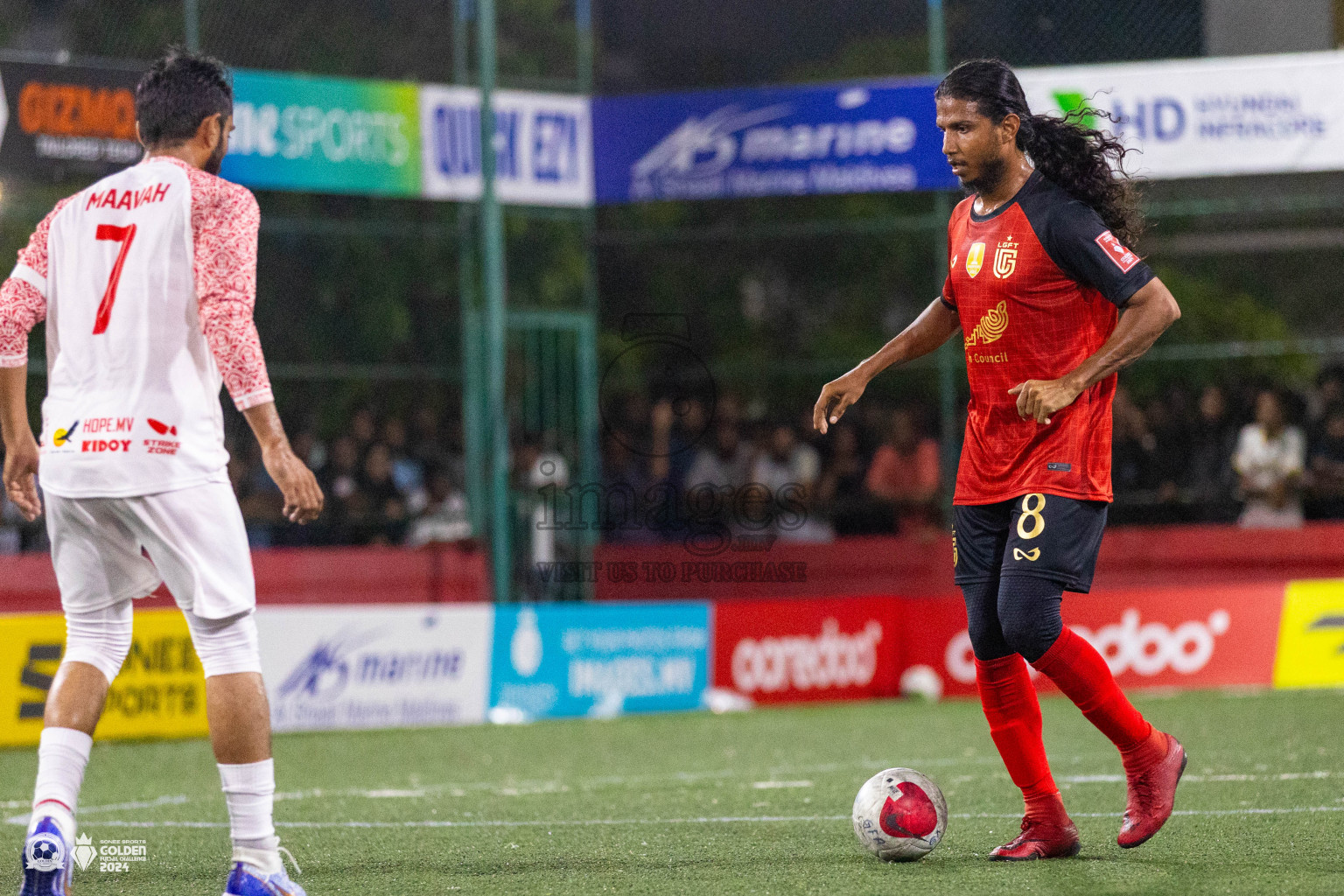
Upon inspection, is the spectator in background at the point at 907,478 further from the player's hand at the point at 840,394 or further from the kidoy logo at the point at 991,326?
the kidoy logo at the point at 991,326

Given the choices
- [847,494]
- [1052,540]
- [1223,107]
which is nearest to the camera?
[1052,540]

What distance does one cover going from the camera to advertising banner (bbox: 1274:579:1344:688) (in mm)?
13141

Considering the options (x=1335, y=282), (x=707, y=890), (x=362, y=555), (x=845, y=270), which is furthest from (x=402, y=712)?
(x=1335, y=282)

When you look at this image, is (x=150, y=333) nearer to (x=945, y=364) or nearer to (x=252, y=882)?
(x=252, y=882)

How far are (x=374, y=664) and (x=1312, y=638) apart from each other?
6905mm

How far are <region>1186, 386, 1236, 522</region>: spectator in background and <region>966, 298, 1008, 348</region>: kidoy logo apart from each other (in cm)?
978

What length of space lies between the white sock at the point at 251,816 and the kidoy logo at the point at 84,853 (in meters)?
1.38

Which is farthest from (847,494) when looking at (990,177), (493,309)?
(990,177)

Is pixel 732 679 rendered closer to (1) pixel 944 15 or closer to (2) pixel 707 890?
(1) pixel 944 15

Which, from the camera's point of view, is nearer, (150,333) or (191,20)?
(150,333)

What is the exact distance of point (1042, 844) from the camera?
5277 mm

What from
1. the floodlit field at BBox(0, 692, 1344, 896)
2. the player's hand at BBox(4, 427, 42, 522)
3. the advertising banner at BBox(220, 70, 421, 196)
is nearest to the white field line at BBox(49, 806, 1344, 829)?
the floodlit field at BBox(0, 692, 1344, 896)

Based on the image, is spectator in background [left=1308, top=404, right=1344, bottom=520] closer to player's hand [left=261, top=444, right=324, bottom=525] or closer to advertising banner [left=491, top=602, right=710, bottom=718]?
advertising banner [left=491, top=602, right=710, bottom=718]

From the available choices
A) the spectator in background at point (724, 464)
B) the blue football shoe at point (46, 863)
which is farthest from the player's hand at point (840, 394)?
the spectator in background at point (724, 464)
